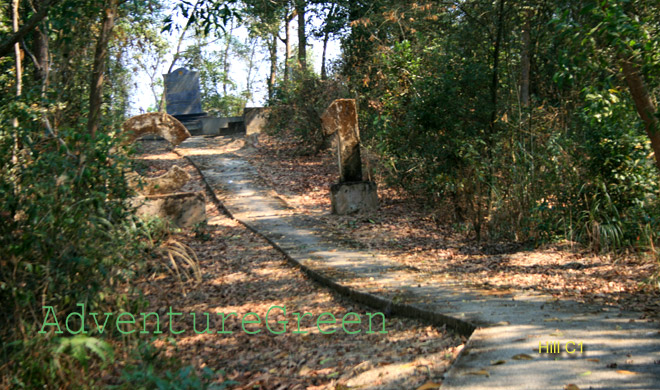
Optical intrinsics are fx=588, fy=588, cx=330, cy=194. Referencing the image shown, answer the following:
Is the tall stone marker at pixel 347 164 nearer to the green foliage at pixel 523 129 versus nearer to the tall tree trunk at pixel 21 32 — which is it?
the green foliage at pixel 523 129

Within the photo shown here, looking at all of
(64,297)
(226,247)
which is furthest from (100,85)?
(64,297)

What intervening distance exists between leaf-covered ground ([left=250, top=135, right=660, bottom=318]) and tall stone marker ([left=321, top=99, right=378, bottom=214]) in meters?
0.30

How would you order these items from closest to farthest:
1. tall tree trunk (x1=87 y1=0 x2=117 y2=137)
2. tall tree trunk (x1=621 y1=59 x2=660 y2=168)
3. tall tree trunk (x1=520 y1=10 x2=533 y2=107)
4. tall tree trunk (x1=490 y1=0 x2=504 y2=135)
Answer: tall tree trunk (x1=621 y1=59 x2=660 y2=168) → tall tree trunk (x1=87 y1=0 x2=117 y2=137) → tall tree trunk (x1=490 y1=0 x2=504 y2=135) → tall tree trunk (x1=520 y1=10 x2=533 y2=107)

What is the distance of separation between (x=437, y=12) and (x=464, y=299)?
9.96m

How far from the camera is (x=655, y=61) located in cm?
597

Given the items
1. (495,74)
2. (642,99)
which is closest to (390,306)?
(642,99)

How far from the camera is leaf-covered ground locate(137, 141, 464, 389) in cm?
461

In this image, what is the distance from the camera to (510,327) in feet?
15.9

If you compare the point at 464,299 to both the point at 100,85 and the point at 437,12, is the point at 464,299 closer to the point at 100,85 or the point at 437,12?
the point at 100,85

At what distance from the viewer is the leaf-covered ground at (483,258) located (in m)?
6.17

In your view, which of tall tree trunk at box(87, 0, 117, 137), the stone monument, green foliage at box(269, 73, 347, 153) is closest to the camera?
tall tree trunk at box(87, 0, 117, 137)

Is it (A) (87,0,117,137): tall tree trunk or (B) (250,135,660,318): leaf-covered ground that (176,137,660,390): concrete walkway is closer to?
(B) (250,135,660,318): leaf-covered ground

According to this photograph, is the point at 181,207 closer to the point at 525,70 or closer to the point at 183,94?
the point at 525,70

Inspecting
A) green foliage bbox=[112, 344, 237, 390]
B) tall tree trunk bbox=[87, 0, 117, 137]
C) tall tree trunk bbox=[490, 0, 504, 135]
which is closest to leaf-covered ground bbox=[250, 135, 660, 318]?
tall tree trunk bbox=[490, 0, 504, 135]
